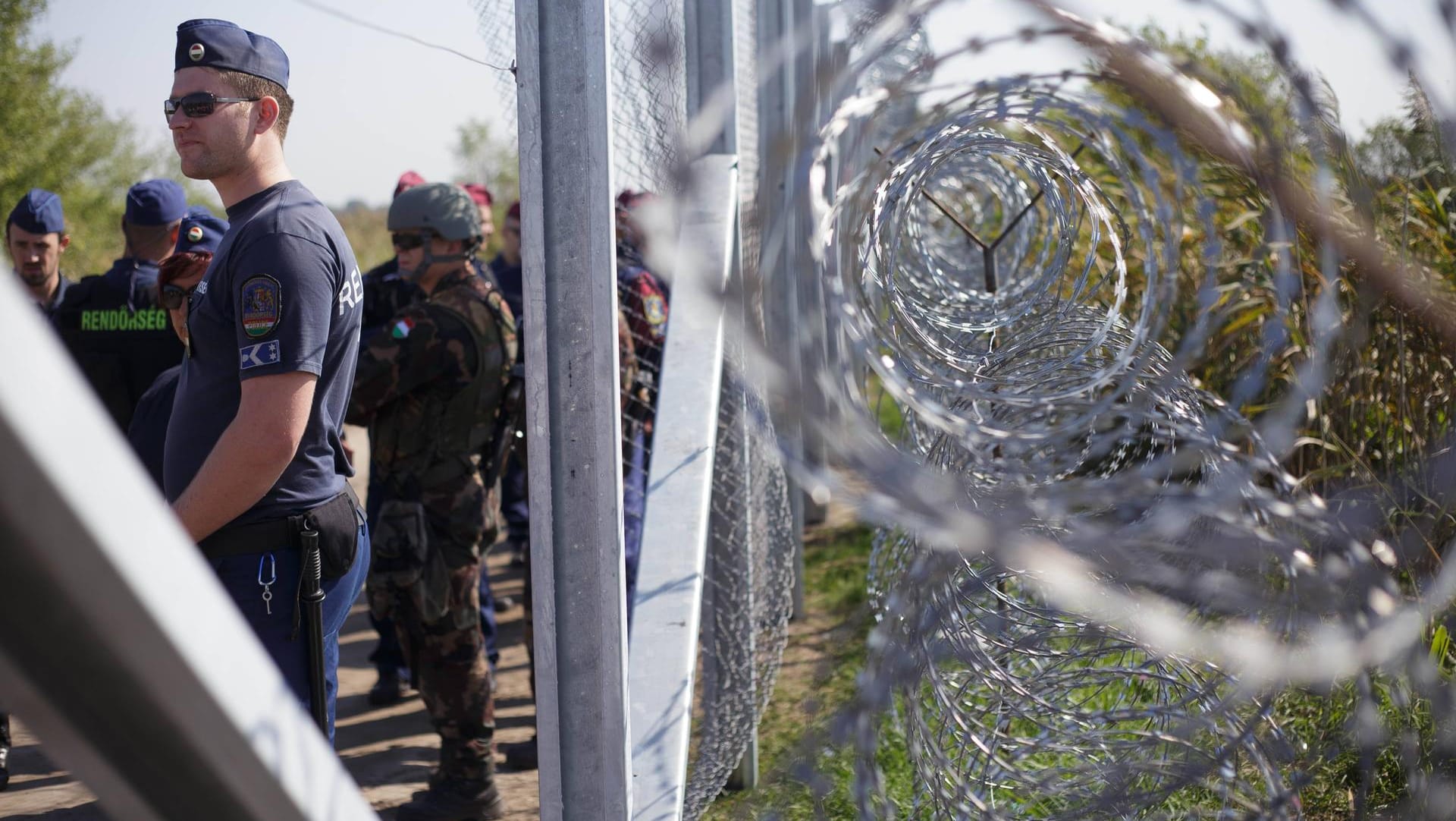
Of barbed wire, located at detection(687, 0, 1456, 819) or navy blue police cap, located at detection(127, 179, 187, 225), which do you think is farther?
navy blue police cap, located at detection(127, 179, 187, 225)

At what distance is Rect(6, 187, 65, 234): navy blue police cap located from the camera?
4672 millimetres

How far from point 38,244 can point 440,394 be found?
1.90m

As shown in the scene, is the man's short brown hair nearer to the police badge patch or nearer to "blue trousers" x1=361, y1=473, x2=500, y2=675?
the police badge patch

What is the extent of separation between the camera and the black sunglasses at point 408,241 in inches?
180

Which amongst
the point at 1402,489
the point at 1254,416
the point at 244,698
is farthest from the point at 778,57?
the point at 1254,416

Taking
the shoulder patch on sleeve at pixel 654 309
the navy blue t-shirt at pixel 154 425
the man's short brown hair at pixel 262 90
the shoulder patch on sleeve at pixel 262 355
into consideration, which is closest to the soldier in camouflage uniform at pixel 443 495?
the shoulder patch on sleeve at pixel 654 309

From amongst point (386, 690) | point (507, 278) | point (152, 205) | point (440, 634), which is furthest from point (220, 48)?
point (507, 278)

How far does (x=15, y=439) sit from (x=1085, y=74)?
135 cm

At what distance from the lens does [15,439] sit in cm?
65

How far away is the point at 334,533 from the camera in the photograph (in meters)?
2.51

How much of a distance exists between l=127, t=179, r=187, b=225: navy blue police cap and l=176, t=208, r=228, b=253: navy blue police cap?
57 centimetres

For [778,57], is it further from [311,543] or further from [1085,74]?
[311,543]

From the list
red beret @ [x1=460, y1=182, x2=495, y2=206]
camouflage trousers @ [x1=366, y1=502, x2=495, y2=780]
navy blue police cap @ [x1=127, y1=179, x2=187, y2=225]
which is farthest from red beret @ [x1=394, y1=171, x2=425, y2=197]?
camouflage trousers @ [x1=366, y1=502, x2=495, y2=780]

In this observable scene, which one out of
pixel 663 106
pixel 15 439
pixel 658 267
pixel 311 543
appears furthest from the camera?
pixel 663 106
